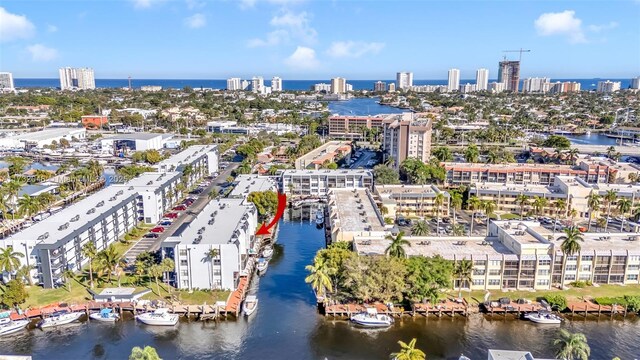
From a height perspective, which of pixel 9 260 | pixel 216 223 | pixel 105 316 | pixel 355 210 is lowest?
pixel 105 316

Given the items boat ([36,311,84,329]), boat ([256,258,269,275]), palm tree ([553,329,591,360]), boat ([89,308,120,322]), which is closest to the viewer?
palm tree ([553,329,591,360])

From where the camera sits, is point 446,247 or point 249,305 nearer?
point 249,305

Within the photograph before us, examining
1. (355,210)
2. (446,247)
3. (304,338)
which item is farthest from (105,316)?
(446,247)

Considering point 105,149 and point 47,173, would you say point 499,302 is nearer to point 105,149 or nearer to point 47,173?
point 47,173

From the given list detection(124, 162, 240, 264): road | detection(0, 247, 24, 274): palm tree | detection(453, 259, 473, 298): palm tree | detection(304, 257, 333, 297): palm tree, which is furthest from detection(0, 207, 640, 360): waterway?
detection(124, 162, 240, 264): road

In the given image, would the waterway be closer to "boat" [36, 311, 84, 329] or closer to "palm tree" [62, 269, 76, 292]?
"boat" [36, 311, 84, 329]

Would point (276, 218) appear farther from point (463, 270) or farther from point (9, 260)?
point (9, 260)

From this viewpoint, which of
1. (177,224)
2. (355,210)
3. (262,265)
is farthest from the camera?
(177,224)
